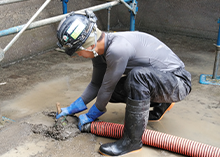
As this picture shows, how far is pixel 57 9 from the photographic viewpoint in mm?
5465

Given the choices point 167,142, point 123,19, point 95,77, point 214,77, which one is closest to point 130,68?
point 95,77

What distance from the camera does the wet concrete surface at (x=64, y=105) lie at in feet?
7.88

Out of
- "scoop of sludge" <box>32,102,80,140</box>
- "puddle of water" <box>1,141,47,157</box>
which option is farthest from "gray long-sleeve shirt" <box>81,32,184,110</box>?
"puddle of water" <box>1,141,47,157</box>

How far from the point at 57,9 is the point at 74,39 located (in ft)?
11.8

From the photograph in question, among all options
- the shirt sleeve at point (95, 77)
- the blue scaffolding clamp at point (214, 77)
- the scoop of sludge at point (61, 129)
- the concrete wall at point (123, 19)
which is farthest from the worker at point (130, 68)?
the concrete wall at point (123, 19)

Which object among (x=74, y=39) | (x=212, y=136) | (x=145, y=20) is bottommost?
(x=212, y=136)

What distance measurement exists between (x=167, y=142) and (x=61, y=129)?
972mm

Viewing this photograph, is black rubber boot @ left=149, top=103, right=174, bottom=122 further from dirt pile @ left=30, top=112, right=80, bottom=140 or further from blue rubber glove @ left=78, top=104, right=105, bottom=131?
dirt pile @ left=30, top=112, right=80, bottom=140

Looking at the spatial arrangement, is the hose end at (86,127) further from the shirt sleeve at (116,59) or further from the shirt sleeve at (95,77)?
the shirt sleeve at (116,59)

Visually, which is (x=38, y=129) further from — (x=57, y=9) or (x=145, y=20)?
(x=145, y=20)

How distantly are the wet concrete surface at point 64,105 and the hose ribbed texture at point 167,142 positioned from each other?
7 cm

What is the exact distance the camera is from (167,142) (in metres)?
2.34

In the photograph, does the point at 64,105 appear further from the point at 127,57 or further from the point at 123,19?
the point at 123,19

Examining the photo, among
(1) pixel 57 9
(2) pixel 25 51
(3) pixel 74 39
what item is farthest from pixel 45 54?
(3) pixel 74 39
